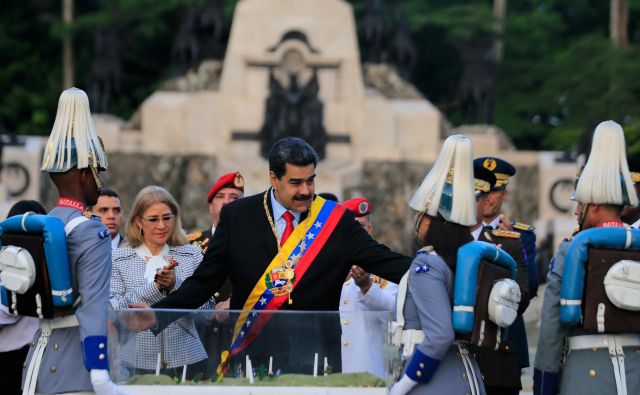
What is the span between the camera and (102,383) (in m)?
6.02

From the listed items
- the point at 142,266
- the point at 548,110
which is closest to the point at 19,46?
the point at 548,110

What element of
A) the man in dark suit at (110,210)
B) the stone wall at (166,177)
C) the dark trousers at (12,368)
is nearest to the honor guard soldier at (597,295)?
the dark trousers at (12,368)

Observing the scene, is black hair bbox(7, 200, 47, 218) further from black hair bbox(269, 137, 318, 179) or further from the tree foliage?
the tree foliage

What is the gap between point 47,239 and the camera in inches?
241

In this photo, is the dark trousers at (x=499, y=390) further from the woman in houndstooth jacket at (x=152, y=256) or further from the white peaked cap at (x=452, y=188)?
the white peaked cap at (x=452, y=188)

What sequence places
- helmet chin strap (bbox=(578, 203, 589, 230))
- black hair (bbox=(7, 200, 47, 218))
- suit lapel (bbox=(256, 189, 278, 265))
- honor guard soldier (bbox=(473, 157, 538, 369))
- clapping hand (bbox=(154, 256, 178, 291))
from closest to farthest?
1. helmet chin strap (bbox=(578, 203, 589, 230))
2. suit lapel (bbox=(256, 189, 278, 265))
3. clapping hand (bbox=(154, 256, 178, 291))
4. honor guard soldier (bbox=(473, 157, 538, 369))
5. black hair (bbox=(7, 200, 47, 218))

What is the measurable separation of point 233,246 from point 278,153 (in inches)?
20.2

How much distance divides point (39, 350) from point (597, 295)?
2.38m

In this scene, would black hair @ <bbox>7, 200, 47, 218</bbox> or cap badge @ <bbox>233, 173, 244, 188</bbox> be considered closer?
A: black hair @ <bbox>7, 200, 47, 218</bbox>

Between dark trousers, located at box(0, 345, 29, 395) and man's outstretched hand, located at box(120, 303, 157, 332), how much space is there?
154 cm

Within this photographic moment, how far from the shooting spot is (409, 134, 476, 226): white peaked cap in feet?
20.3

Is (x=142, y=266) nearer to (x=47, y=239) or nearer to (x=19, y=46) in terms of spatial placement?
(x=47, y=239)

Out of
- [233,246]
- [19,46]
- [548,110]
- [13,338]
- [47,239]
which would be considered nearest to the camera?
[47,239]

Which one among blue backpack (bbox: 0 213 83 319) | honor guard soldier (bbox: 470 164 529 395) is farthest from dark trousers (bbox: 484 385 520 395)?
blue backpack (bbox: 0 213 83 319)
